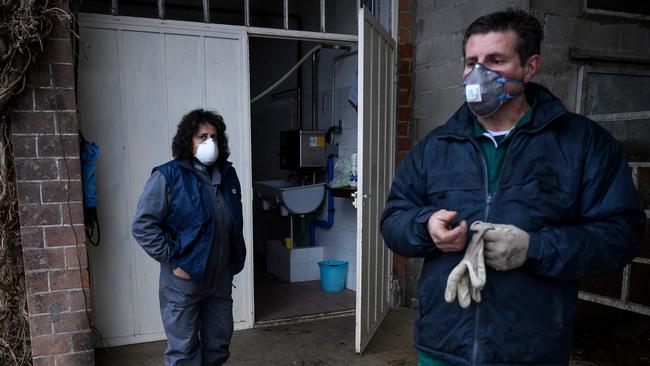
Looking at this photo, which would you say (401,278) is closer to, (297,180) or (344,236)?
(344,236)

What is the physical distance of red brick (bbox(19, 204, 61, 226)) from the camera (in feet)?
7.80

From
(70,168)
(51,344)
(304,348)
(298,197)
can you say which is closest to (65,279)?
(51,344)

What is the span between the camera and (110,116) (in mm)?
2857

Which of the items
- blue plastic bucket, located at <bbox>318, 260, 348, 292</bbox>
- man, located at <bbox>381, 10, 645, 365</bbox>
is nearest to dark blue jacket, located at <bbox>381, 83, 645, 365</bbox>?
man, located at <bbox>381, 10, 645, 365</bbox>

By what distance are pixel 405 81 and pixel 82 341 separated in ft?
9.07

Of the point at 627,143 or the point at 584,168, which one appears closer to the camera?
the point at 584,168

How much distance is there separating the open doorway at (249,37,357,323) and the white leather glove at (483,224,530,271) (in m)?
2.63

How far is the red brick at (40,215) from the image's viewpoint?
2379mm

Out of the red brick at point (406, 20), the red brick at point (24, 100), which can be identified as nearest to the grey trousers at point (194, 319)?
the red brick at point (24, 100)

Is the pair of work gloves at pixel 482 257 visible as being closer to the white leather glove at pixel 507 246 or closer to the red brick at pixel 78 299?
the white leather glove at pixel 507 246

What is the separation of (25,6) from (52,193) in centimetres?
93

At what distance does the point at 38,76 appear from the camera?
235 centimetres

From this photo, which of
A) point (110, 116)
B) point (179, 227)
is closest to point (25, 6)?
point (110, 116)

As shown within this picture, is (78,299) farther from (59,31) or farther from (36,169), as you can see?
(59,31)
